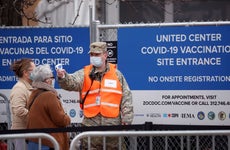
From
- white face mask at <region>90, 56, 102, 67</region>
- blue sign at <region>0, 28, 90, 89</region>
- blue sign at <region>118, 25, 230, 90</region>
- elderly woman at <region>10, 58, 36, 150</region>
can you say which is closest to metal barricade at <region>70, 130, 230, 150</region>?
blue sign at <region>118, 25, 230, 90</region>

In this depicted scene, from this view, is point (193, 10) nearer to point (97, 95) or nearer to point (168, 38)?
point (168, 38)

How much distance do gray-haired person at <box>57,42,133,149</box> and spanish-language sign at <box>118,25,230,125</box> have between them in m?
0.93

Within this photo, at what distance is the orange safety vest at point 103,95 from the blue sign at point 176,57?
1000mm

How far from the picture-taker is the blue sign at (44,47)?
34.9 feet

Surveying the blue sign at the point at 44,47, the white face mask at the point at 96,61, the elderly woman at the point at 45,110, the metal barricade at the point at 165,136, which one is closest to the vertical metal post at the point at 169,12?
the blue sign at the point at 44,47

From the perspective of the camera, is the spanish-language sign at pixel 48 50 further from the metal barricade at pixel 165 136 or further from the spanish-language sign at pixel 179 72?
the metal barricade at pixel 165 136

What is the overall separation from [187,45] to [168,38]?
0.88 ft

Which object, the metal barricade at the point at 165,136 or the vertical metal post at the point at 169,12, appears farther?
the vertical metal post at the point at 169,12

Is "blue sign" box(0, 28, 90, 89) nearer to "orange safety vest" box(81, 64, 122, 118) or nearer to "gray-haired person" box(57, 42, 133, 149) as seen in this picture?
"gray-haired person" box(57, 42, 133, 149)

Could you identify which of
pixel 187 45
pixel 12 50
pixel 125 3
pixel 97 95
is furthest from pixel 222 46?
pixel 125 3

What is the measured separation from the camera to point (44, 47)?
35.3 ft

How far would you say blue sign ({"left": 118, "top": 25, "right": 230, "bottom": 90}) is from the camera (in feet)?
33.4

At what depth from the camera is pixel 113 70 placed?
9508 millimetres

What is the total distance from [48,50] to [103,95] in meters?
1.63
